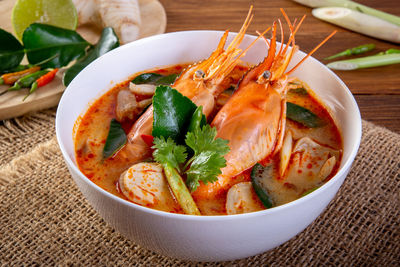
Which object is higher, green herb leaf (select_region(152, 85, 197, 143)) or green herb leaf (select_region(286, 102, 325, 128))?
green herb leaf (select_region(152, 85, 197, 143))

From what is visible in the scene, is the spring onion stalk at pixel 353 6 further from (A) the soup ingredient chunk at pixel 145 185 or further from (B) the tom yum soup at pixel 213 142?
(A) the soup ingredient chunk at pixel 145 185

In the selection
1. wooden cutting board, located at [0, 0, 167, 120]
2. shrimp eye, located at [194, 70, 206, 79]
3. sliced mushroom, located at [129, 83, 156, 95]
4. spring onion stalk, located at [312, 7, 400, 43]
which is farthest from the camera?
spring onion stalk, located at [312, 7, 400, 43]

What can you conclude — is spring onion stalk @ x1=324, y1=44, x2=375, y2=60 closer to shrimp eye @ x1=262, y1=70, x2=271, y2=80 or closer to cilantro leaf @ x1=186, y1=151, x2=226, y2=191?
shrimp eye @ x1=262, y1=70, x2=271, y2=80

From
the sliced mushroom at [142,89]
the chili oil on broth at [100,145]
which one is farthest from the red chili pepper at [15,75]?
the sliced mushroom at [142,89]

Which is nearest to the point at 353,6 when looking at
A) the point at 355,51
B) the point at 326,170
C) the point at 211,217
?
the point at 355,51

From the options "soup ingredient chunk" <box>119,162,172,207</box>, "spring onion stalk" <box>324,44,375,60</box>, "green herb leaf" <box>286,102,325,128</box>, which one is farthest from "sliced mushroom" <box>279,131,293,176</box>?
"spring onion stalk" <box>324,44,375,60</box>

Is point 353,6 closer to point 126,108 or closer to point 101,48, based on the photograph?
point 101,48
